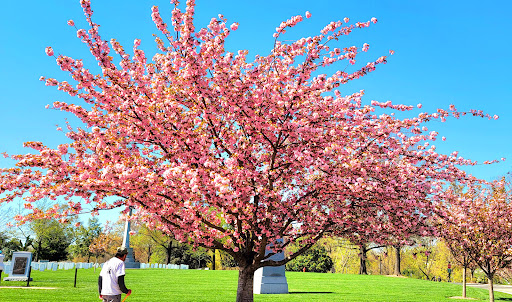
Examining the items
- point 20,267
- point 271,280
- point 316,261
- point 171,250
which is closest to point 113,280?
point 271,280

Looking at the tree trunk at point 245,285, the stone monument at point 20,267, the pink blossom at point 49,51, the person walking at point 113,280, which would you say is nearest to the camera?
the person walking at point 113,280

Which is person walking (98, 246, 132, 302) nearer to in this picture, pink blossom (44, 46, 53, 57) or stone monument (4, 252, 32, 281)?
pink blossom (44, 46, 53, 57)

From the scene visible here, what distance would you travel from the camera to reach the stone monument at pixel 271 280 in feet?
62.2

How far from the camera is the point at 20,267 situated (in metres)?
24.2

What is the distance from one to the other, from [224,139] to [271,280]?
1141cm

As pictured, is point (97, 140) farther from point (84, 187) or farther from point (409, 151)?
point (409, 151)

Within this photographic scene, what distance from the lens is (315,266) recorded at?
52906mm

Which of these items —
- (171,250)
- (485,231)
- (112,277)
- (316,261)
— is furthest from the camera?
(171,250)

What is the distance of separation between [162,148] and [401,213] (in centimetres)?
654

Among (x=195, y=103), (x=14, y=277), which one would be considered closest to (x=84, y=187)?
(x=195, y=103)

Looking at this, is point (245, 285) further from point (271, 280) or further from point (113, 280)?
point (271, 280)

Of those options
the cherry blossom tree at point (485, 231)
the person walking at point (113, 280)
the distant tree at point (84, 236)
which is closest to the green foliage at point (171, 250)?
the distant tree at point (84, 236)

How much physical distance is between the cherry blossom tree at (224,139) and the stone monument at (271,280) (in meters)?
9.20

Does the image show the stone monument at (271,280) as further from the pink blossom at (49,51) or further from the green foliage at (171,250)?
the green foliage at (171,250)
